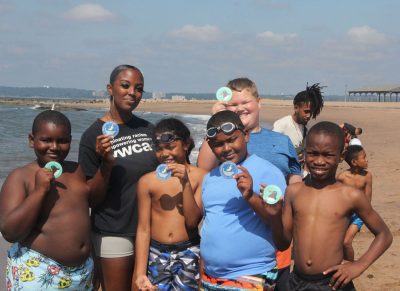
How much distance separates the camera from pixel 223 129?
318cm

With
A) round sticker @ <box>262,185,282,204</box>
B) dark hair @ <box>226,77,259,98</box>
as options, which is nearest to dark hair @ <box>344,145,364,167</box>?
dark hair @ <box>226,77,259,98</box>

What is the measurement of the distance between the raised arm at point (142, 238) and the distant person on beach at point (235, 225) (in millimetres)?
442

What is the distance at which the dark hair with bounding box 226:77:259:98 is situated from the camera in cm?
378

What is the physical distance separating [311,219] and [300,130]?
274 cm

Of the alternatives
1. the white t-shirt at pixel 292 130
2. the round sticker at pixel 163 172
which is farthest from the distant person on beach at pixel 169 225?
the white t-shirt at pixel 292 130

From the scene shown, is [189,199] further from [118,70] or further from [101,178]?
[118,70]

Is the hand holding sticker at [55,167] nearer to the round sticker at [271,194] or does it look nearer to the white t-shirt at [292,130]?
the round sticker at [271,194]

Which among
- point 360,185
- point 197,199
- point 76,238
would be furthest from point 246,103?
point 360,185

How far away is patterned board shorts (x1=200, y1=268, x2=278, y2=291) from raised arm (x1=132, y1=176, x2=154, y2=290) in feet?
1.61

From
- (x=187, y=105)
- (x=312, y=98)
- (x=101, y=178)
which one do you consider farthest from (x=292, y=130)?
(x=187, y=105)

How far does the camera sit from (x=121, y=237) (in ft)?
12.5

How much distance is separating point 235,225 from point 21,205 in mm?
1356

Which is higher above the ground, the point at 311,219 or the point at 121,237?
the point at 311,219

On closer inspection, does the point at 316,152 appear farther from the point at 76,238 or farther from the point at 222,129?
the point at 76,238
